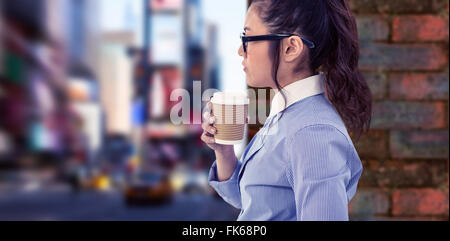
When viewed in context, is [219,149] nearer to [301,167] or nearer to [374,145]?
[301,167]

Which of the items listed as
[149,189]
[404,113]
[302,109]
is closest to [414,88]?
[404,113]

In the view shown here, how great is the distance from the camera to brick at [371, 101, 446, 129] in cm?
197

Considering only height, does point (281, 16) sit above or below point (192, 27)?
below

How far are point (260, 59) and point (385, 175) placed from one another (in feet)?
3.06

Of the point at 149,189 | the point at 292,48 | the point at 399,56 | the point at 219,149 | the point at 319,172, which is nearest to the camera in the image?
the point at 319,172

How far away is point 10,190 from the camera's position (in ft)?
82.7

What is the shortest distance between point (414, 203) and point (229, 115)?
1.07 meters

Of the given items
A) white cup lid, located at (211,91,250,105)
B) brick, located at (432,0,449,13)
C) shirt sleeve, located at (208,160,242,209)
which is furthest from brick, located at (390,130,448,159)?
white cup lid, located at (211,91,250,105)

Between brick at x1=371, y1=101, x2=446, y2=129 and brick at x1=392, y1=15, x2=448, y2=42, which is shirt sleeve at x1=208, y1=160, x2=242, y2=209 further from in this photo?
brick at x1=392, y1=15, x2=448, y2=42

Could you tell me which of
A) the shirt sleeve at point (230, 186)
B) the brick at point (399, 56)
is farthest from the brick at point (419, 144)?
Answer: the shirt sleeve at point (230, 186)

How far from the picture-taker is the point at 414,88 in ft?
6.50
